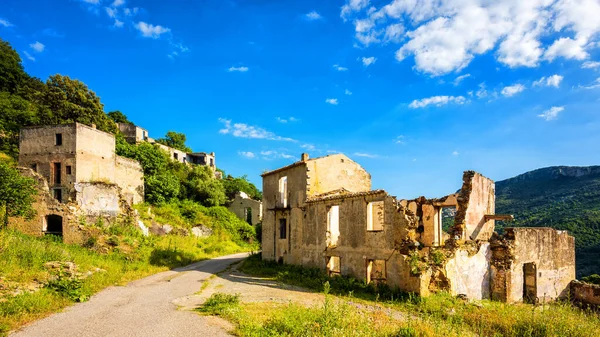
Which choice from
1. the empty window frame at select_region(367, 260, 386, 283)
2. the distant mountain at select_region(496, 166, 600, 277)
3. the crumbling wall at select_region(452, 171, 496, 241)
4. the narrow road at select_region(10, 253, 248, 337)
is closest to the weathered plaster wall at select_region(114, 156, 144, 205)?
the narrow road at select_region(10, 253, 248, 337)

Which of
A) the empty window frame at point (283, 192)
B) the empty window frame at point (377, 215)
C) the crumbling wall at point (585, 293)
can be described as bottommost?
the crumbling wall at point (585, 293)

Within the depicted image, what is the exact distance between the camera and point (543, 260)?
717 inches

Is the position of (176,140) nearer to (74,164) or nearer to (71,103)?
(71,103)

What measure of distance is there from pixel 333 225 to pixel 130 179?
2365cm

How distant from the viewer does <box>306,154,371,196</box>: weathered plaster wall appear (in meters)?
21.8

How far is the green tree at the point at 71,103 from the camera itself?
38031 millimetres

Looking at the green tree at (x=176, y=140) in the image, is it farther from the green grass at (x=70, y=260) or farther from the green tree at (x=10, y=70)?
the green grass at (x=70, y=260)

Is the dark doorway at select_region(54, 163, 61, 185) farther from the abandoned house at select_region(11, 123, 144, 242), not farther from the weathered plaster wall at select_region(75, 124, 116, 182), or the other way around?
the weathered plaster wall at select_region(75, 124, 116, 182)

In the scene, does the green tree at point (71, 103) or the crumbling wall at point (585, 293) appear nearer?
the crumbling wall at point (585, 293)

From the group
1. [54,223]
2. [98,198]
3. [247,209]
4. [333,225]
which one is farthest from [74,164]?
[333,225]

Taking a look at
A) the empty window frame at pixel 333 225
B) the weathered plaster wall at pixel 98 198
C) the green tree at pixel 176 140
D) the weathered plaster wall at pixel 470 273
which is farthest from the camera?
the green tree at pixel 176 140

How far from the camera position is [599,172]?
7106 centimetres

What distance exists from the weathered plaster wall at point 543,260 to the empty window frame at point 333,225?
26.9ft

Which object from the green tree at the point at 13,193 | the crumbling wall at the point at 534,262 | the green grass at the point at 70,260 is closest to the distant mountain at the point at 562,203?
the crumbling wall at the point at 534,262
